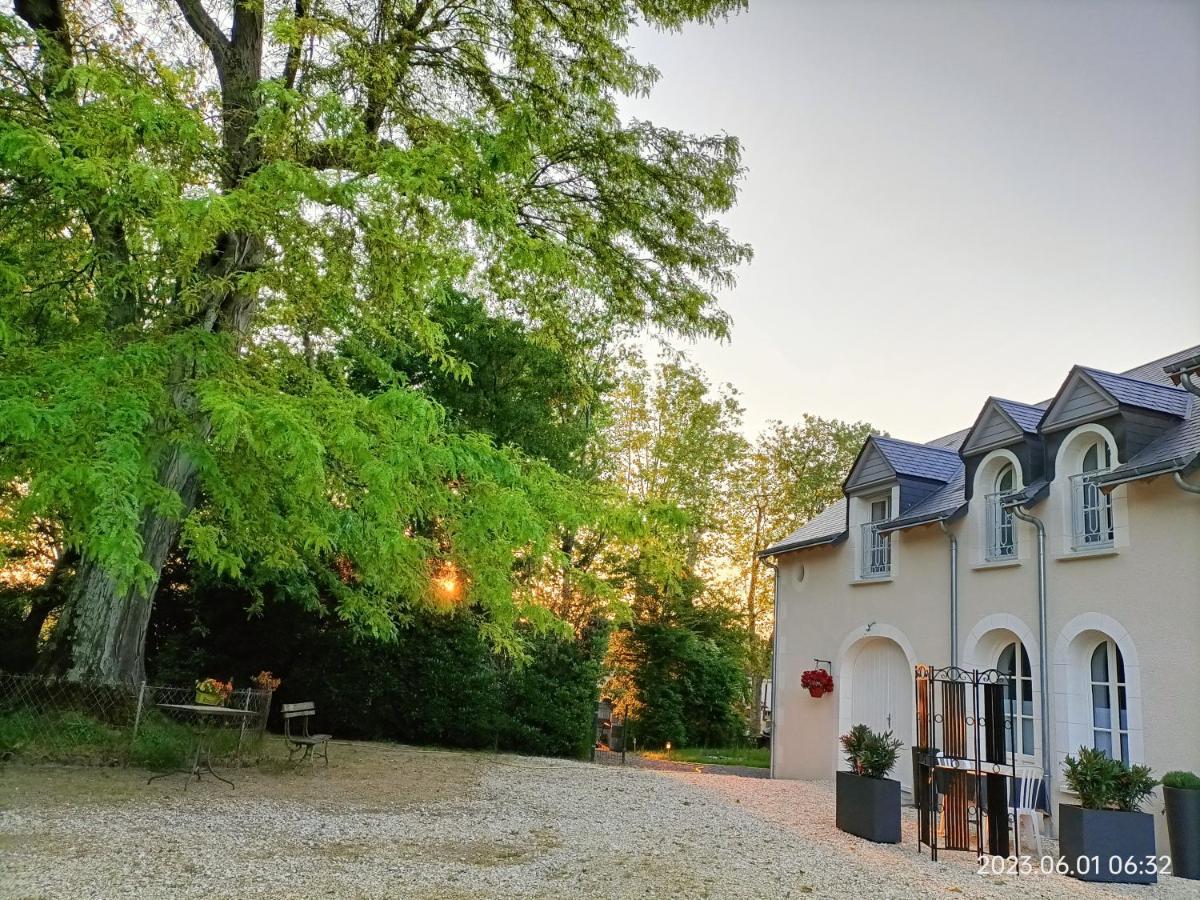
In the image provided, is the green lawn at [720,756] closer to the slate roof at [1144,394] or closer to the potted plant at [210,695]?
the potted plant at [210,695]

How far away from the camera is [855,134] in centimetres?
1130

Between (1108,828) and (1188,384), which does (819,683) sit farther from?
(1188,384)

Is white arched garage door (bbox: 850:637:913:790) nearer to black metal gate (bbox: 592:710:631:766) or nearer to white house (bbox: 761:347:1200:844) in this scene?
white house (bbox: 761:347:1200:844)

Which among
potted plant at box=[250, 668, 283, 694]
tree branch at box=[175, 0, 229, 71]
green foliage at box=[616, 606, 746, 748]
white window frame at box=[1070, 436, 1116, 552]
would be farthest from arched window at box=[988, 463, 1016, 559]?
green foliage at box=[616, 606, 746, 748]

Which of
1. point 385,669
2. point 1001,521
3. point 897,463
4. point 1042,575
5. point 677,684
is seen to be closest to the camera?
point 1042,575

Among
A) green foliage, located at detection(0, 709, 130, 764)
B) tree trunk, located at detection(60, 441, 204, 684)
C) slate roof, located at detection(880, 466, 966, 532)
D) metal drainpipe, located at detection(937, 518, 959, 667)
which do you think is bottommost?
green foliage, located at detection(0, 709, 130, 764)

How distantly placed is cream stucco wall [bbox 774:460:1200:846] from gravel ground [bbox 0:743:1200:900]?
7.11 ft

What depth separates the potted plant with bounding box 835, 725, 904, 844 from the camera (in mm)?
8156

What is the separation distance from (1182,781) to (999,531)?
4116 mm

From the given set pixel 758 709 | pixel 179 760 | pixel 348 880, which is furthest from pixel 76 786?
pixel 758 709

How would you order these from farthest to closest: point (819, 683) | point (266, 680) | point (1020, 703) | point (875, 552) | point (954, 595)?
point (266, 680), point (819, 683), point (875, 552), point (954, 595), point (1020, 703)

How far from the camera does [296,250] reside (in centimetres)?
722

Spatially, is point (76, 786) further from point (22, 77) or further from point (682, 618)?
point (682, 618)

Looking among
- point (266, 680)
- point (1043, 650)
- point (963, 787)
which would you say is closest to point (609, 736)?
point (266, 680)
